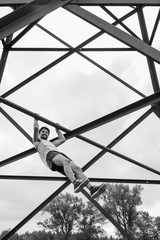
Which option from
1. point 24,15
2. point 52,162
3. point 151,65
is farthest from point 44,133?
point 24,15

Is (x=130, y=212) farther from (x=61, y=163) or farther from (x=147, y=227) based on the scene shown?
(x=61, y=163)

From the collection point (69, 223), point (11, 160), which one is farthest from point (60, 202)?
point (11, 160)

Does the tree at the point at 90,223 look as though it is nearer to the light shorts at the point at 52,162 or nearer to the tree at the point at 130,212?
the tree at the point at 130,212

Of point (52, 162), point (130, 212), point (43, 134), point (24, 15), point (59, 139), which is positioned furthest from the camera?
point (130, 212)

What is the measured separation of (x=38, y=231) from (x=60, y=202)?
24.2 ft

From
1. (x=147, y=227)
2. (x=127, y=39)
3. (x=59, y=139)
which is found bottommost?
(x=127, y=39)

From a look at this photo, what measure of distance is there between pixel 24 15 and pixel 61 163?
285cm

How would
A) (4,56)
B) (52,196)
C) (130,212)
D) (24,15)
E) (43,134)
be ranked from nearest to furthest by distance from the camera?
(24,15) < (43,134) < (52,196) < (4,56) < (130,212)

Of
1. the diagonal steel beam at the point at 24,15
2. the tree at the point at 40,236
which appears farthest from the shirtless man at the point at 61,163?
the tree at the point at 40,236

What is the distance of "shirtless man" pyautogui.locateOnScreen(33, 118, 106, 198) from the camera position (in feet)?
17.0

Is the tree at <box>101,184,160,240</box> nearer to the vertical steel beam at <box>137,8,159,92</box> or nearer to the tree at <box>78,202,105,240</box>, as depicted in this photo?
the tree at <box>78,202,105,240</box>

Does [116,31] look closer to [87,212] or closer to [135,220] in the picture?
[135,220]

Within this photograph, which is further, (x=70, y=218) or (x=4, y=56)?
(x=70, y=218)

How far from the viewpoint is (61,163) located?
5.62 meters
